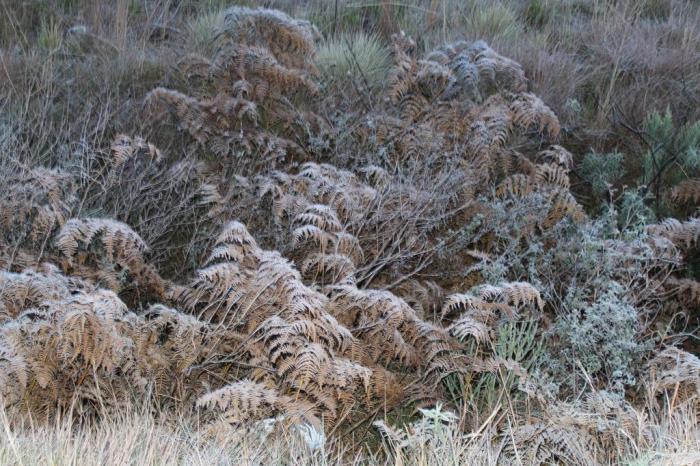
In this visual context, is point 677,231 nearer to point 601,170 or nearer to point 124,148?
point 601,170

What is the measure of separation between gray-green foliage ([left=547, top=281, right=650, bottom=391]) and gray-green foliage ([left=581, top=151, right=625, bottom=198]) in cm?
163

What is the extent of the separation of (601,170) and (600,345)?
208 centimetres

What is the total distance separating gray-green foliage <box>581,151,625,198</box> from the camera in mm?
6074

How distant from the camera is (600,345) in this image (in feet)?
14.7

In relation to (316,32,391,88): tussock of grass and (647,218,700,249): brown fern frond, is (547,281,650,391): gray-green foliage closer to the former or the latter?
(647,218,700,249): brown fern frond

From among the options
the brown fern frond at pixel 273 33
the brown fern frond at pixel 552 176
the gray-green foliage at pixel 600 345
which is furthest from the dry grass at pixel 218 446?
the brown fern frond at pixel 273 33

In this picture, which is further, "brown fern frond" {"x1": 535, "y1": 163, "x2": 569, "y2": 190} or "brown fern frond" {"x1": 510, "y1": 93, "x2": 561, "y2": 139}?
"brown fern frond" {"x1": 510, "y1": 93, "x2": 561, "y2": 139}

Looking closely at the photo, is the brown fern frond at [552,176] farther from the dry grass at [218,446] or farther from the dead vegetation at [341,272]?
the dry grass at [218,446]

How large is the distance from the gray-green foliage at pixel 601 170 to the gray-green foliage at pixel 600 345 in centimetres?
163

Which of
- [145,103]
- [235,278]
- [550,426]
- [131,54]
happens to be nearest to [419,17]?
[131,54]

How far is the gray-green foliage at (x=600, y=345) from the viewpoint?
4.32 metres

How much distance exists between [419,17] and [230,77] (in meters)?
3.06

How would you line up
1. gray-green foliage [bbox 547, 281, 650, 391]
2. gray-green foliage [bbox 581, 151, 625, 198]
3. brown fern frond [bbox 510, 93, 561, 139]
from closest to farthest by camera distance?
gray-green foliage [bbox 547, 281, 650, 391] → brown fern frond [bbox 510, 93, 561, 139] → gray-green foliage [bbox 581, 151, 625, 198]

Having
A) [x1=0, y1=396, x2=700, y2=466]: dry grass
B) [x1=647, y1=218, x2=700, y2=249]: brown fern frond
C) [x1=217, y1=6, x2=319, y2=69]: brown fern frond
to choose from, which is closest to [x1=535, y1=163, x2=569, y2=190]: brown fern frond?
[x1=647, y1=218, x2=700, y2=249]: brown fern frond
